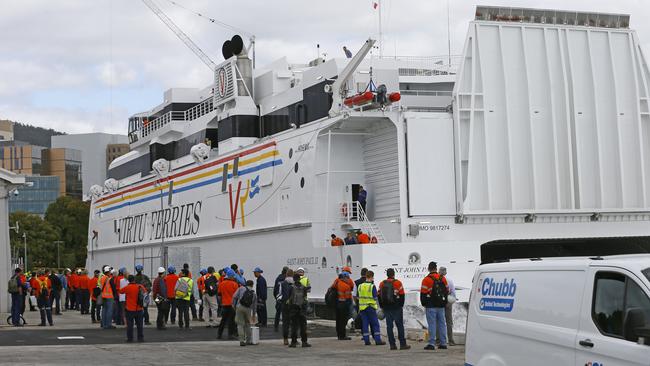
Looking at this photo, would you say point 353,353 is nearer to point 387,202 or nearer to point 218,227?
point 387,202

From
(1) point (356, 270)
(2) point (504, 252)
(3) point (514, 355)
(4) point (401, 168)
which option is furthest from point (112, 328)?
(3) point (514, 355)

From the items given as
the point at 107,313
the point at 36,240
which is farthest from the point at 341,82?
the point at 36,240

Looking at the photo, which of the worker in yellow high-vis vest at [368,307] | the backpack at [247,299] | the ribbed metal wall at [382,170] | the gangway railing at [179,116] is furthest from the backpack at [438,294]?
the gangway railing at [179,116]

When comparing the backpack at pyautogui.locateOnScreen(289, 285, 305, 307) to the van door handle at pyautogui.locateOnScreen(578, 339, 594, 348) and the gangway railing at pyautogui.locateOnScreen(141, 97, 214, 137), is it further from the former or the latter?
the gangway railing at pyautogui.locateOnScreen(141, 97, 214, 137)

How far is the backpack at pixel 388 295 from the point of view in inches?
673

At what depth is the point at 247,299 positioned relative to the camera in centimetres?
1806

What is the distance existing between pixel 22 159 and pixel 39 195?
20.8 metres

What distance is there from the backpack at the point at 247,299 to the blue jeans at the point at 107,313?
269 inches

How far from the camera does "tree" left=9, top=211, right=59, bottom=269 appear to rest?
88875mm

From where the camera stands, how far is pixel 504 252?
84.7ft

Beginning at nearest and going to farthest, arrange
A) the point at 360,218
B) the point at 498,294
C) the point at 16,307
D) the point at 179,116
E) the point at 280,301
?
the point at 498,294 < the point at 280,301 < the point at 16,307 < the point at 360,218 < the point at 179,116

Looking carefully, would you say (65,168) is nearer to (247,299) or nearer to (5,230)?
(5,230)

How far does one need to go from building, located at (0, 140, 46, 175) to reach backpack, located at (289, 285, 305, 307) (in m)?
165

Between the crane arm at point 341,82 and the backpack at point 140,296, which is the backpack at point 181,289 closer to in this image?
the backpack at point 140,296
